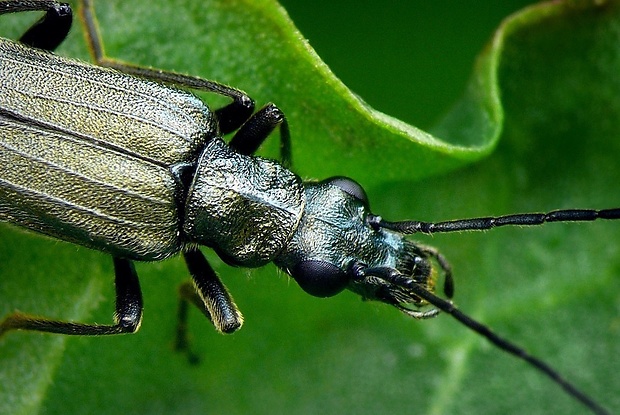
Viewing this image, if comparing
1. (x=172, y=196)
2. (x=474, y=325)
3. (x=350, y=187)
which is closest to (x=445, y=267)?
(x=474, y=325)

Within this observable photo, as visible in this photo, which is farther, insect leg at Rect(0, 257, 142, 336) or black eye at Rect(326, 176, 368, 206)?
black eye at Rect(326, 176, 368, 206)

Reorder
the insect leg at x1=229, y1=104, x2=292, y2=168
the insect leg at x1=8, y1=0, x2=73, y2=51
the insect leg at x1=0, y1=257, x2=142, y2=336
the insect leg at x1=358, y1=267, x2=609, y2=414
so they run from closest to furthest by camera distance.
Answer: the insect leg at x1=0, y1=257, x2=142, y2=336, the insect leg at x1=358, y1=267, x2=609, y2=414, the insect leg at x1=229, y1=104, x2=292, y2=168, the insect leg at x1=8, y1=0, x2=73, y2=51

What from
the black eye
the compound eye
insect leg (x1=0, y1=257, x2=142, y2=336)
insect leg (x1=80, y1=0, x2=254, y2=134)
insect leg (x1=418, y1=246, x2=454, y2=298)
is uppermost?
insect leg (x1=80, y1=0, x2=254, y2=134)

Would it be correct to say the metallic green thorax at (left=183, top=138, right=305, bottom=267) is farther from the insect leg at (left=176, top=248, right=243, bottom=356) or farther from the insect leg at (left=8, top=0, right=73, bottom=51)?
the insect leg at (left=8, top=0, right=73, bottom=51)

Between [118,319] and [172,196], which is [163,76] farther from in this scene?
[118,319]

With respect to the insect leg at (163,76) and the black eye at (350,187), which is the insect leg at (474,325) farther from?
the insect leg at (163,76)

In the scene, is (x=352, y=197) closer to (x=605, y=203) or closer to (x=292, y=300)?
(x=292, y=300)

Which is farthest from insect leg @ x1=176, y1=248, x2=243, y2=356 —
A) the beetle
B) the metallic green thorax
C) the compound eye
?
the compound eye
